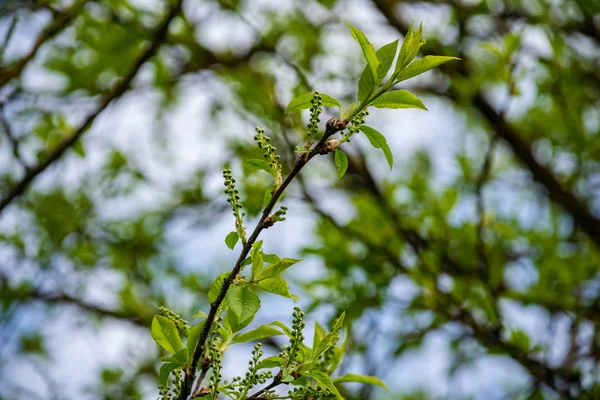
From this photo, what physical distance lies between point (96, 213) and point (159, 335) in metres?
2.31

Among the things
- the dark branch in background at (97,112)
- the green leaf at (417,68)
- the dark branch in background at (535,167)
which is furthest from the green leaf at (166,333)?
the dark branch in background at (535,167)

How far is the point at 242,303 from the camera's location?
840mm

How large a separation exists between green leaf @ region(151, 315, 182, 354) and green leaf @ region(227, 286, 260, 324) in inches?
5.7

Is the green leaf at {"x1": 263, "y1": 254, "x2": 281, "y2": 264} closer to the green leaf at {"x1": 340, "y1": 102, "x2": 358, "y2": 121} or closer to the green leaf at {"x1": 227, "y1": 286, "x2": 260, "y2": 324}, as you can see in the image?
the green leaf at {"x1": 227, "y1": 286, "x2": 260, "y2": 324}

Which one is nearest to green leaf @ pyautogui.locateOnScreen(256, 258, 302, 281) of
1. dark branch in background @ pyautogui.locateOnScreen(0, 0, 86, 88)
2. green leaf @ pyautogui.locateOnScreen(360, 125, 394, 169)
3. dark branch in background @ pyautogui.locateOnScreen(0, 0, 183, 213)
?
green leaf @ pyautogui.locateOnScreen(360, 125, 394, 169)

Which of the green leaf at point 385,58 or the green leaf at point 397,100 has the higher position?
the green leaf at point 385,58

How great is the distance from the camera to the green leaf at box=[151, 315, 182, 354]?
93 cm

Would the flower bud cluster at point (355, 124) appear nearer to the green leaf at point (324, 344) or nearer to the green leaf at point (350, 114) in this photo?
the green leaf at point (350, 114)

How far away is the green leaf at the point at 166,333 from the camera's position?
93cm

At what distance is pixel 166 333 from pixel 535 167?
Result: 2.22m

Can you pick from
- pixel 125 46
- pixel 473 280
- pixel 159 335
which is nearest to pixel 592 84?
pixel 473 280

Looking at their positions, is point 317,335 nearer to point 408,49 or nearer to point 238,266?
point 238,266

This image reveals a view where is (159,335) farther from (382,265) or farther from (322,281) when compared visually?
(382,265)

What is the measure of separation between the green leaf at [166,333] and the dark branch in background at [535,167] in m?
1.98
